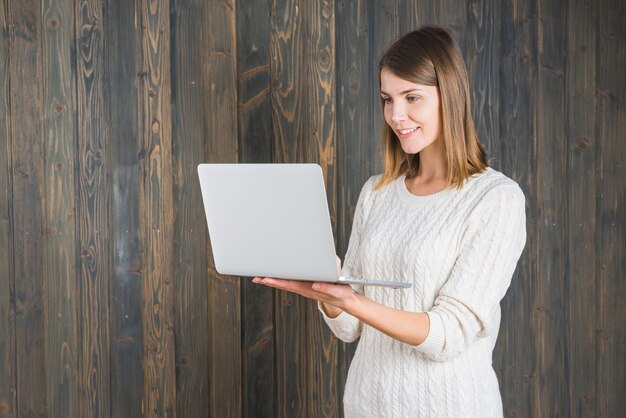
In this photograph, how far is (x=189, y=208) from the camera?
2197mm

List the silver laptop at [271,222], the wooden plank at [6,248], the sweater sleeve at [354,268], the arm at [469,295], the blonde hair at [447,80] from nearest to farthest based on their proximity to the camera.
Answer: the silver laptop at [271,222] → the arm at [469,295] → the blonde hair at [447,80] → the sweater sleeve at [354,268] → the wooden plank at [6,248]

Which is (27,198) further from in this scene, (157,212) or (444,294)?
(444,294)

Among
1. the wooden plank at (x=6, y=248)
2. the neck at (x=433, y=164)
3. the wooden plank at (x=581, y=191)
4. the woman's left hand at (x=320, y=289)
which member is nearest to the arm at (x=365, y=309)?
the woman's left hand at (x=320, y=289)

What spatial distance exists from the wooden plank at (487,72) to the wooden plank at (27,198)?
1.38 meters

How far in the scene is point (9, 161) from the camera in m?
2.04

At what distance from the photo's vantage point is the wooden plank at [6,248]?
2035 millimetres

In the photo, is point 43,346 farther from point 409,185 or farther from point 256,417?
point 409,185

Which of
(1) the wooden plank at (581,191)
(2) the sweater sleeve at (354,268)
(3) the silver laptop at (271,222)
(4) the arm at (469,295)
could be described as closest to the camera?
(3) the silver laptop at (271,222)

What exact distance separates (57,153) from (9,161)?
0.46 feet

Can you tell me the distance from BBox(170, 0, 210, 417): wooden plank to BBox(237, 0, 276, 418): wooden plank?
13cm

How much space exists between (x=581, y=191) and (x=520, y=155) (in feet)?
0.74

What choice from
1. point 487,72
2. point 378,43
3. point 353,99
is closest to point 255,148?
point 353,99

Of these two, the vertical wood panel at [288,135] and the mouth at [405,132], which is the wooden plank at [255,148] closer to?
the vertical wood panel at [288,135]

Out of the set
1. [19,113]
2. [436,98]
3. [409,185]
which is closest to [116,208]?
[19,113]
